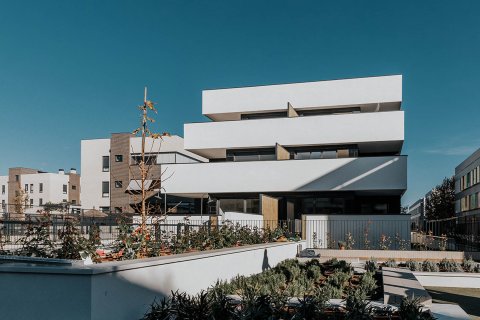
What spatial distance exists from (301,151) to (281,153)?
1943 mm

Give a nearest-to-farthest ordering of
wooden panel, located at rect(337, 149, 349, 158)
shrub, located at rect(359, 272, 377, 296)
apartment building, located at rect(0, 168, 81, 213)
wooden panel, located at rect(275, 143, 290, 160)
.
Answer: shrub, located at rect(359, 272, 377, 296) → wooden panel, located at rect(275, 143, 290, 160) → wooden panel, located at rect(337, 149, 349, 158) → apartment building, located at rect(0, 168, 81, 213)

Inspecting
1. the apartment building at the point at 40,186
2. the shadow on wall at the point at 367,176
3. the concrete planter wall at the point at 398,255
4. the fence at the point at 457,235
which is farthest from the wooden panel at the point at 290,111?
the apartment building at the point at 40,186

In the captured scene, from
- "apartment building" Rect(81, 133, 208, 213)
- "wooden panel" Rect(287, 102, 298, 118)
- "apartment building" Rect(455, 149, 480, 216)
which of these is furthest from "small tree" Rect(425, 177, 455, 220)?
"wooden panel" Rect(287, 102, 298, 118)

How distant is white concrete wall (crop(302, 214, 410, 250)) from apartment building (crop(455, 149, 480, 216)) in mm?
25013

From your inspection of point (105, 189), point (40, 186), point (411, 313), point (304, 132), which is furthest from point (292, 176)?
point (40, 186)

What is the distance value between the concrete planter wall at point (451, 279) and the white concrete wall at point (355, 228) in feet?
31.7

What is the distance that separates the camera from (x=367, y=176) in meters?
28.1

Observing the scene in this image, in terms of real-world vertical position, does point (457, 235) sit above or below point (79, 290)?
below

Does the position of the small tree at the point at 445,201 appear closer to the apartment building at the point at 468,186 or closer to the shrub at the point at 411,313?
the apartment building at the point at 468,186

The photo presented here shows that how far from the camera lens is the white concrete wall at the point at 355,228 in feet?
81.4

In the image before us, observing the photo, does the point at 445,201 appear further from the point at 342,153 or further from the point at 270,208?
the point at 270,208

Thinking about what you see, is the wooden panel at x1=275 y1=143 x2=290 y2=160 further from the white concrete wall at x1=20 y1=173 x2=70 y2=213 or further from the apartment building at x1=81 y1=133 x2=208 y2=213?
the white concrete wall at x1=20 y1=173 x2=70 y2=213

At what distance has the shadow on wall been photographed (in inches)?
1083

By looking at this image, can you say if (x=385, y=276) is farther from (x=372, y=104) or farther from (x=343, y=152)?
(x=372, y=104)
